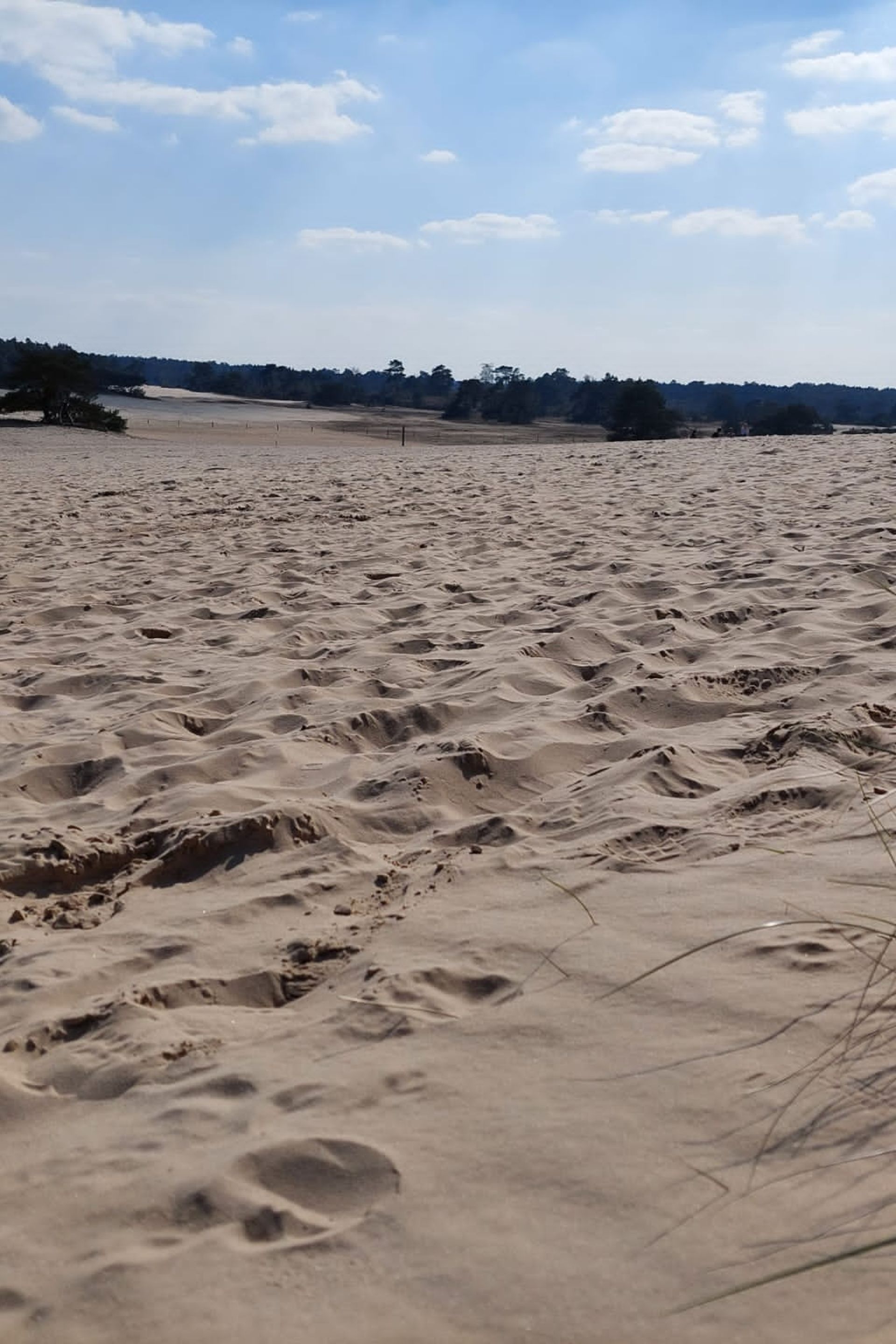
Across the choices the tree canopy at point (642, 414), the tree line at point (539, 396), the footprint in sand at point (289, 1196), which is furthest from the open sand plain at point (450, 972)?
the tree canopy at point (642, 414)

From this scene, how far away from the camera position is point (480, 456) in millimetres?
20594

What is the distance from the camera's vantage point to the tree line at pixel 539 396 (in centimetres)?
4888

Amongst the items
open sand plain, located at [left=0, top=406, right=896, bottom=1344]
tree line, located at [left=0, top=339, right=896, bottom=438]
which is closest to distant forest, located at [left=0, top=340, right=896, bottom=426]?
tree line, located at [left=0, top=339, right=896, bottom=438]

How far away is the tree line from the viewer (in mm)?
48875

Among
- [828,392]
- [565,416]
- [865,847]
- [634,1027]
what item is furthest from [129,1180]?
[828,392]

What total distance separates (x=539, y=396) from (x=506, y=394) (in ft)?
49.5

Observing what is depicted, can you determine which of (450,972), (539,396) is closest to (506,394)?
(539,396)

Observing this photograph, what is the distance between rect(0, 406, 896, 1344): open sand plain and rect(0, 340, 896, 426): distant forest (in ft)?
139

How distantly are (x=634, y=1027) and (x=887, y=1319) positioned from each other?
75 cm

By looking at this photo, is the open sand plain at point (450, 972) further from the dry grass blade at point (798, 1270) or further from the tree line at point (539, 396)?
the tree line at point (539, 396)

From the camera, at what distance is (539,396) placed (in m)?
92.1

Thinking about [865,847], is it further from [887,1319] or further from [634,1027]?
[887,1319]

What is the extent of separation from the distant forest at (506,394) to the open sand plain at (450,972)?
139ft

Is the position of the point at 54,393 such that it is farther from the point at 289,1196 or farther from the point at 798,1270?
the point at 798,1270
